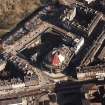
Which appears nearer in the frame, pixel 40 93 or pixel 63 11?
pixel 40 93

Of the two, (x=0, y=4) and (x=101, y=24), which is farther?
(x=0, y=4)

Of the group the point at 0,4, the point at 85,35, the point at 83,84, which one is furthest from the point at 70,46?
the point at 0,4

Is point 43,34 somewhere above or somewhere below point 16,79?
above

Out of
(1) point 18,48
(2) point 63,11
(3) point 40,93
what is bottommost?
(3) point 40,93

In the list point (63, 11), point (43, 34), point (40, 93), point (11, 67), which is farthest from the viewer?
point (63, 11)

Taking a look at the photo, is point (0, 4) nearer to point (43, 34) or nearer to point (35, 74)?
point (43, 34)

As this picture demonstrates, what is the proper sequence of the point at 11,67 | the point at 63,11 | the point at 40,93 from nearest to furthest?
the point at 40,93, the point at 11,67, the point at 63,11

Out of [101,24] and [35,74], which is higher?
[101,24]

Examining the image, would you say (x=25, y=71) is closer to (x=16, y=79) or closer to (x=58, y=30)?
(x=16, y=79)

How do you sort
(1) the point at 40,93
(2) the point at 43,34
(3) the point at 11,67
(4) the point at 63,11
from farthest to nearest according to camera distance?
(4) the point at 63,11 < (2) the point at 43,34 < (3) the point at 11,67 < (1) the point at 40,93
